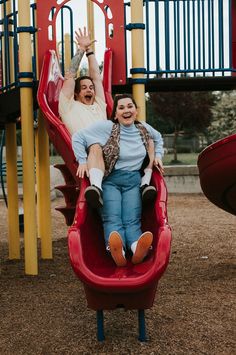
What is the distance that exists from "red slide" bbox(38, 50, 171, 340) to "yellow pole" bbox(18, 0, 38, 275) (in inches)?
36.7

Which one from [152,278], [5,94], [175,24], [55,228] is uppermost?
[175,24]

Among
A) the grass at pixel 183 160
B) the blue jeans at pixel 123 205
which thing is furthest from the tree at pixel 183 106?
the blue jeans at pixel 123 205

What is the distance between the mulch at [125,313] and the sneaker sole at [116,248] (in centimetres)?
50

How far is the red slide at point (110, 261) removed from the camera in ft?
11.1

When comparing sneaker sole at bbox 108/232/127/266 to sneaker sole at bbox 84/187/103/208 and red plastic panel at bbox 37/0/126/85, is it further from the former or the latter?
red plastic panel at bbox 37/0/126/85

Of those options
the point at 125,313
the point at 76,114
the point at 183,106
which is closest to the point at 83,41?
the point at 76,114

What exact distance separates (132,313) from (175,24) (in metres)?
3.35

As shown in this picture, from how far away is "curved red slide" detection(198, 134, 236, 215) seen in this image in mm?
4438

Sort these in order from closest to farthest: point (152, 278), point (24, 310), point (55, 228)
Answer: point (152, 278), point (24, 310), point (55, 228)

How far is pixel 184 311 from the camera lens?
14.4 ft

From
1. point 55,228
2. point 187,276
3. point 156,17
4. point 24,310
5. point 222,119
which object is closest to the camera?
point 24,310

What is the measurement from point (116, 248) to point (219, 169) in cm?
137

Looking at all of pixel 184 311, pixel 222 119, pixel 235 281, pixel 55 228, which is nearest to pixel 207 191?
pixel 235 281

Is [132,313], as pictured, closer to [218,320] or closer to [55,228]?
[218,320]
